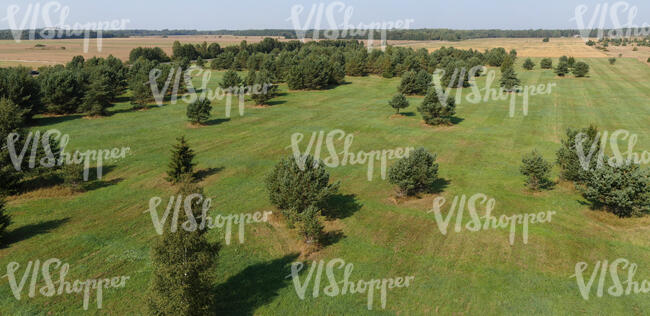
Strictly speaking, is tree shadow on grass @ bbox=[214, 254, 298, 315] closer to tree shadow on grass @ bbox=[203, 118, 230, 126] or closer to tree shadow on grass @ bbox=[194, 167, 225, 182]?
tree shadow on grass @ bbox=[194, 167, 225, 182]

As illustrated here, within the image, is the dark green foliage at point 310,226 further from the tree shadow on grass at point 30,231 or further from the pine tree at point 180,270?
the tree shadow on grass at point 30,231

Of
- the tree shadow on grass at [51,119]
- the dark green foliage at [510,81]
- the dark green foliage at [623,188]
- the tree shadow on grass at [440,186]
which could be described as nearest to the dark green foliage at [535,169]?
the dark green foliage at [623,188]

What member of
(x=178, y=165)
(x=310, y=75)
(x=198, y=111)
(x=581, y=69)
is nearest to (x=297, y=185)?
(x=178, y=165)

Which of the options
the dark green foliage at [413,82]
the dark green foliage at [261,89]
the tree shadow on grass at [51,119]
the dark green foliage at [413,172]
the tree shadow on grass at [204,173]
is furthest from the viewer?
the dark green foliage at [413,82]

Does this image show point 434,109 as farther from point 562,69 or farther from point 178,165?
point 562,69

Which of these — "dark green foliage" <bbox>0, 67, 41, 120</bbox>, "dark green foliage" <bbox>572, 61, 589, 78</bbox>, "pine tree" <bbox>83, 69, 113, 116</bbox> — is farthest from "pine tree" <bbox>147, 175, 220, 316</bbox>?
"dark green foliage" <bbox>572, 61, 589, 78</bbox>

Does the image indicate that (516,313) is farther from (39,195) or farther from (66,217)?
(39,195)
